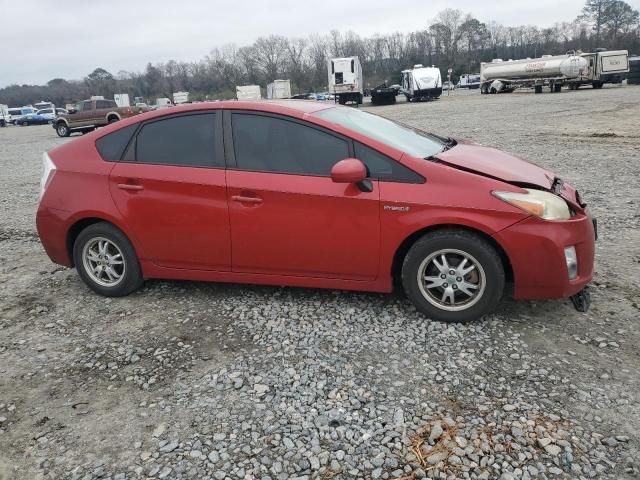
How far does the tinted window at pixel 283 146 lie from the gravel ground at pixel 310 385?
1.13m

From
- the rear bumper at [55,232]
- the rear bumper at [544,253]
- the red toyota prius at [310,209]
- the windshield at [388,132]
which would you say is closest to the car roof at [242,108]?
the red toyota prius at [310,209]

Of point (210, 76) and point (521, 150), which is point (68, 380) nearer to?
point (521, 150)

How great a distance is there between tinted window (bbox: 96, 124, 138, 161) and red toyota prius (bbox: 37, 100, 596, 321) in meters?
0.01

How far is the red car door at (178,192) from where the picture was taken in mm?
4207

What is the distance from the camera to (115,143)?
460cm

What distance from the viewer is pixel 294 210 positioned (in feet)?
13.0

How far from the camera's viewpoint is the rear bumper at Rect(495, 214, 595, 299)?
354 centimetres

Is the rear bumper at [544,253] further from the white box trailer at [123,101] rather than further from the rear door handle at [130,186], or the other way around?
the white box trailer at [123,101]

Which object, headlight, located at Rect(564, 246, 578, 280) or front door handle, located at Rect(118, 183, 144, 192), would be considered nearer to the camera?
headlight, located at Rect(564, 246, 578, 280)

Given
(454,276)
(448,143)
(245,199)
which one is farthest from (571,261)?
(245,199)

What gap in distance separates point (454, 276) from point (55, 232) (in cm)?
350

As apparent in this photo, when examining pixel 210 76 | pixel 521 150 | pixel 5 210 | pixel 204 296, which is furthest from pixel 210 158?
pixel 210 76

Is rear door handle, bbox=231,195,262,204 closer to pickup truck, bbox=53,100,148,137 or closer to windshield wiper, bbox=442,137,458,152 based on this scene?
windshield wiper, bbox=442,137,458,152

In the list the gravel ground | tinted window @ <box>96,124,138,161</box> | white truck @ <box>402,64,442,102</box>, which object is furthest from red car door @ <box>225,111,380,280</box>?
white truck @ <box>402,64,442,102</box>
